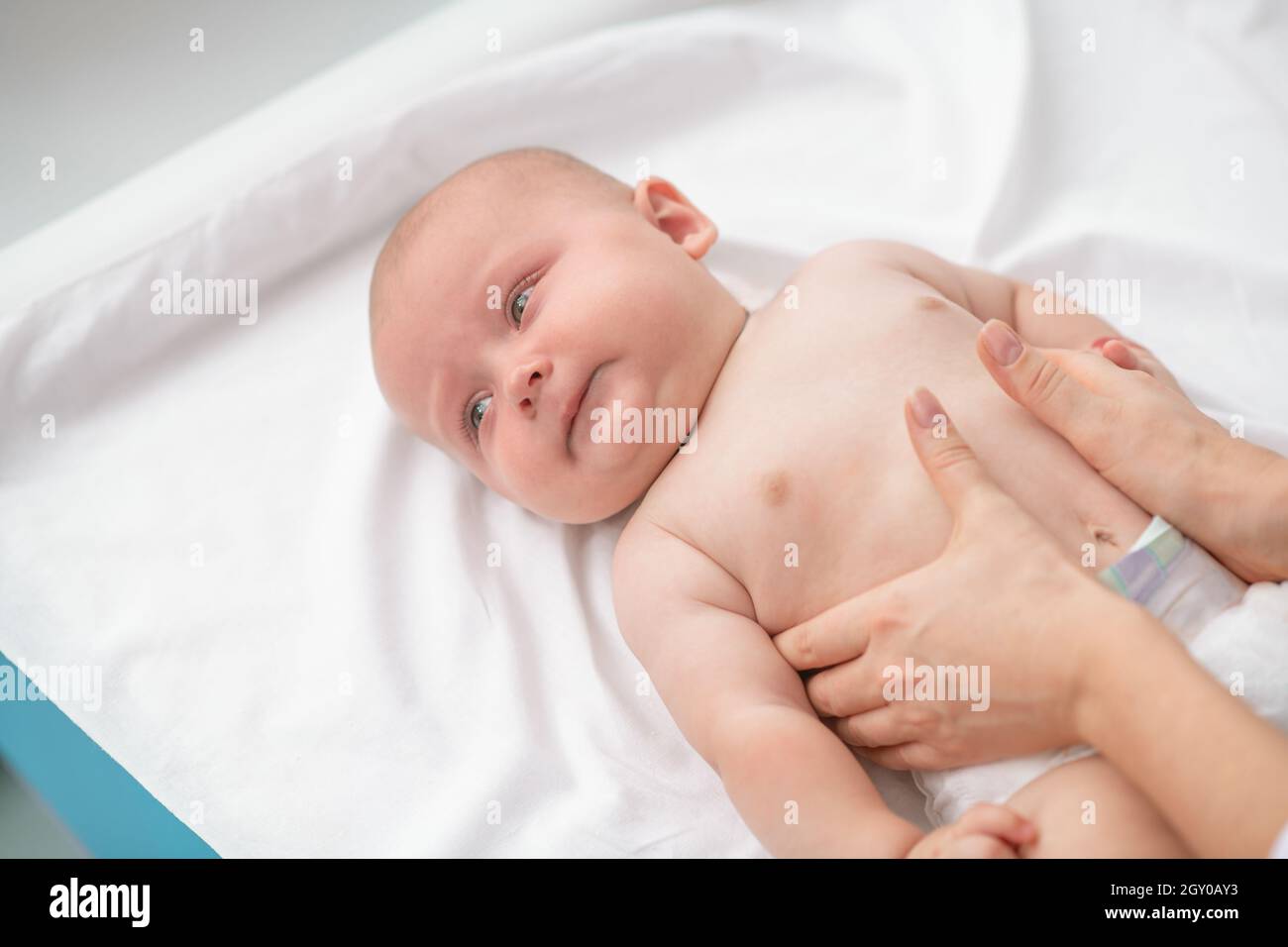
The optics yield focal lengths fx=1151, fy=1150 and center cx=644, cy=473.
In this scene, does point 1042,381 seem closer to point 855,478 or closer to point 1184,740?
point 855,478

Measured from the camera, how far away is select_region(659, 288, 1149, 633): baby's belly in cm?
138

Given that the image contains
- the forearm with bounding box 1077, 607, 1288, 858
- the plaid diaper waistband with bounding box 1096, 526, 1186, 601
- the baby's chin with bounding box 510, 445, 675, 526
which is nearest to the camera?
the forearm with bounding box 1077, 607, 1288, 858

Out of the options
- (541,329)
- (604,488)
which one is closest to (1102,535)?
(604,488)

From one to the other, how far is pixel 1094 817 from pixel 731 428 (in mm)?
657

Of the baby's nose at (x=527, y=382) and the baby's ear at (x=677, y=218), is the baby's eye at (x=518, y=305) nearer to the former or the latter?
the baby's nose at (x=527, y=382)

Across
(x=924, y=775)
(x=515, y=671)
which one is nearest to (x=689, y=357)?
(x=515, y=671)

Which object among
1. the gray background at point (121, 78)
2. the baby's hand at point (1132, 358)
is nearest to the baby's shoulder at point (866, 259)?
the baby's hand at point (1132, 358)

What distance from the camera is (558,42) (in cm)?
230

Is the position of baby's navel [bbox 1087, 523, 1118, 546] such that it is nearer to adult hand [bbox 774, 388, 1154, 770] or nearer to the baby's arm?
adult hand [bbox 774, 388, 1154, 770]

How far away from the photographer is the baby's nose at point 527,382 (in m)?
1.48

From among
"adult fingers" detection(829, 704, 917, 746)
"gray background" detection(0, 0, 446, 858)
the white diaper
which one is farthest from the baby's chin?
"gray background" detection(0, 0, 446, 858)

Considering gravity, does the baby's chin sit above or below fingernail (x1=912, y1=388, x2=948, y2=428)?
below
